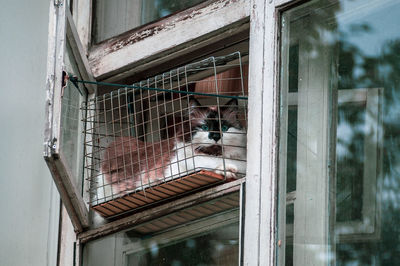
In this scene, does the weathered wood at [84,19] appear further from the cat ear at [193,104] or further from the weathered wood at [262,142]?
the weathered wood at [262,142]

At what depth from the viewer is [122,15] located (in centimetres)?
280

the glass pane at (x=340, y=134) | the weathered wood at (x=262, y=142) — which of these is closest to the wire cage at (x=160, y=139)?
the weathered wood at (x=262, y=142)

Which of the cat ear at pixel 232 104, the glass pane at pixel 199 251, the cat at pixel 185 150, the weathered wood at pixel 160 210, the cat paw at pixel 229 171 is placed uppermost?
the cat ear at pixel 232 104

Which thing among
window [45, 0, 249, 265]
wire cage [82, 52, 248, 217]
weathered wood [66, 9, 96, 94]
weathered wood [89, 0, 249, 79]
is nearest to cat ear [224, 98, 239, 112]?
wire cage [82, 52, 248, 217]

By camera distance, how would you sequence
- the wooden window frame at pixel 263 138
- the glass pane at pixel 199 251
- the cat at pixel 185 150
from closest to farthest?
the wooden window frame at pixel 263 138 → the glass pane at pixel 199 251 → the cat at pixel 185 150

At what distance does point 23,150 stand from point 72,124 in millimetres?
385

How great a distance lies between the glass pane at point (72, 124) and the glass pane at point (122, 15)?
10.8 inches

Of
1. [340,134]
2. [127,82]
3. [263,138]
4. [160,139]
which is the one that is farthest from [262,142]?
[127,82]

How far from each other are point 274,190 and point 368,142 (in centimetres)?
33

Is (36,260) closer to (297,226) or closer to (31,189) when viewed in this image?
(31,189)

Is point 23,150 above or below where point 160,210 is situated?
above

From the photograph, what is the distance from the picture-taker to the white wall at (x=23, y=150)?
267 cm

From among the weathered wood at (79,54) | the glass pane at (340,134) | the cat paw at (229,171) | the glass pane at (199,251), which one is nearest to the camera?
the glass pane at (340,134)

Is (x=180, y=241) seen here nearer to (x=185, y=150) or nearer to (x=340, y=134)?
(x=185, y=150)
